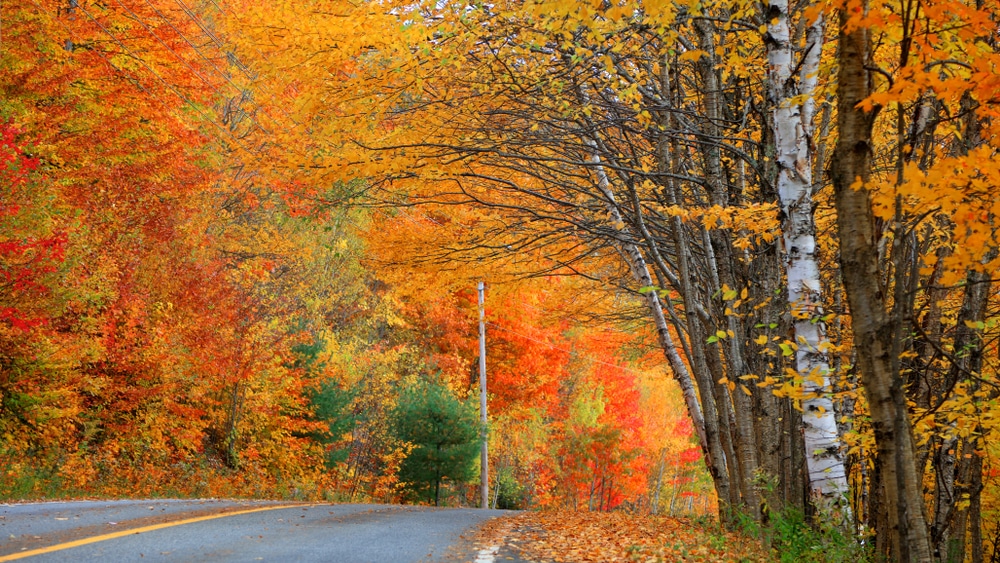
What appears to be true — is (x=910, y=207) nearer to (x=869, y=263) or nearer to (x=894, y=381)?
(x=869, y=263)

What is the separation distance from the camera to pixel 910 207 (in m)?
4.44

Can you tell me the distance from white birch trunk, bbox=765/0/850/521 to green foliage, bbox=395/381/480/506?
17.1 metres

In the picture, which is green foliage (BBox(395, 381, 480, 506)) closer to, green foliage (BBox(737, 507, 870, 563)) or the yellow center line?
the yellow center line

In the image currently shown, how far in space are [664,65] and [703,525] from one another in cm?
590

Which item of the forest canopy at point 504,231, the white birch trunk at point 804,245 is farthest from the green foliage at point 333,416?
the white birch trunk at point 804,245

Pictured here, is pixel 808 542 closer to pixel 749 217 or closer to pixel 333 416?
pixel 749 217

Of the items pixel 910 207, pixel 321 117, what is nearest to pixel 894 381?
pixel 910 207

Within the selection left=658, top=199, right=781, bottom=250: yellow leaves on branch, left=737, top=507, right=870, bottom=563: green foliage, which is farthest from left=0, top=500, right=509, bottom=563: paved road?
left=658, top=199, right=781, bottom=250: yellow leaves on branch

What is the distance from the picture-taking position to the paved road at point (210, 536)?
5.38 meters

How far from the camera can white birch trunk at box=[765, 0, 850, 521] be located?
5688 mm

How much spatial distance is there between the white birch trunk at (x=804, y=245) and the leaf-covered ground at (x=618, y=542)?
1202mm

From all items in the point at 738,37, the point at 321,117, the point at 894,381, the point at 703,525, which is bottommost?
the point at 703,525

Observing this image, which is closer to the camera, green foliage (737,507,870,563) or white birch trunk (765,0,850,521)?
green foliage (737,507,870,563)

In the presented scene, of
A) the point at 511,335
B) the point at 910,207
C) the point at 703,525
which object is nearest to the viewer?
the point at 910,207
